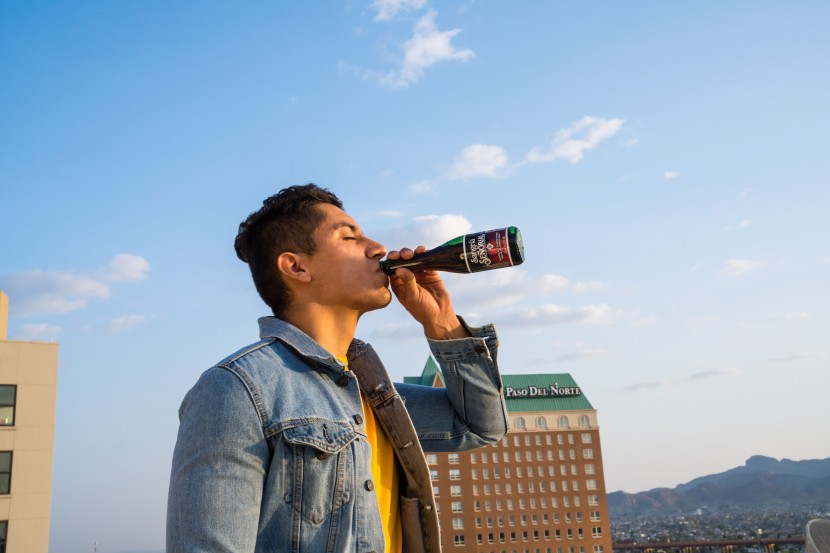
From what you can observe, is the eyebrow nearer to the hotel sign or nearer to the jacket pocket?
the jacket pocket

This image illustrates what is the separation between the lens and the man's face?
3.26 metres

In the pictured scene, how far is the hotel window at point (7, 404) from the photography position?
26328 mm

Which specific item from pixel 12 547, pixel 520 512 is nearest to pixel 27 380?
pixel 12 547

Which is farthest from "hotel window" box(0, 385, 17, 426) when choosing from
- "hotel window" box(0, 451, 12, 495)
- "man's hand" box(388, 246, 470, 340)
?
"man's hand" box(388, 246, 470, 340)

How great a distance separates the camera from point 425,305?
12.0ft

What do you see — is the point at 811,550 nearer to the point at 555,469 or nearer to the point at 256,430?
the point at 256,430

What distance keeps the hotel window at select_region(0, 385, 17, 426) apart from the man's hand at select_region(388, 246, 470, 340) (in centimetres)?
2718

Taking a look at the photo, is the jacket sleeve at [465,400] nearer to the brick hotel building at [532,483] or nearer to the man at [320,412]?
the man at [320,412]

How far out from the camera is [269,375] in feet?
8.80

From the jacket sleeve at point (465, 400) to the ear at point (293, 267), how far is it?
766mm

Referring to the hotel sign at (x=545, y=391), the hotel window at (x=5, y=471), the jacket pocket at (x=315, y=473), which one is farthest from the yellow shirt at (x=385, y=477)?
the hotel sign at (x=545, y=391)

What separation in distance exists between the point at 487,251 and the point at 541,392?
4203 inches

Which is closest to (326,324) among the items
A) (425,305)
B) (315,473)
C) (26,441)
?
(425,305)

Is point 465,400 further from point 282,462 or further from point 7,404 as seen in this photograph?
point 7,404
